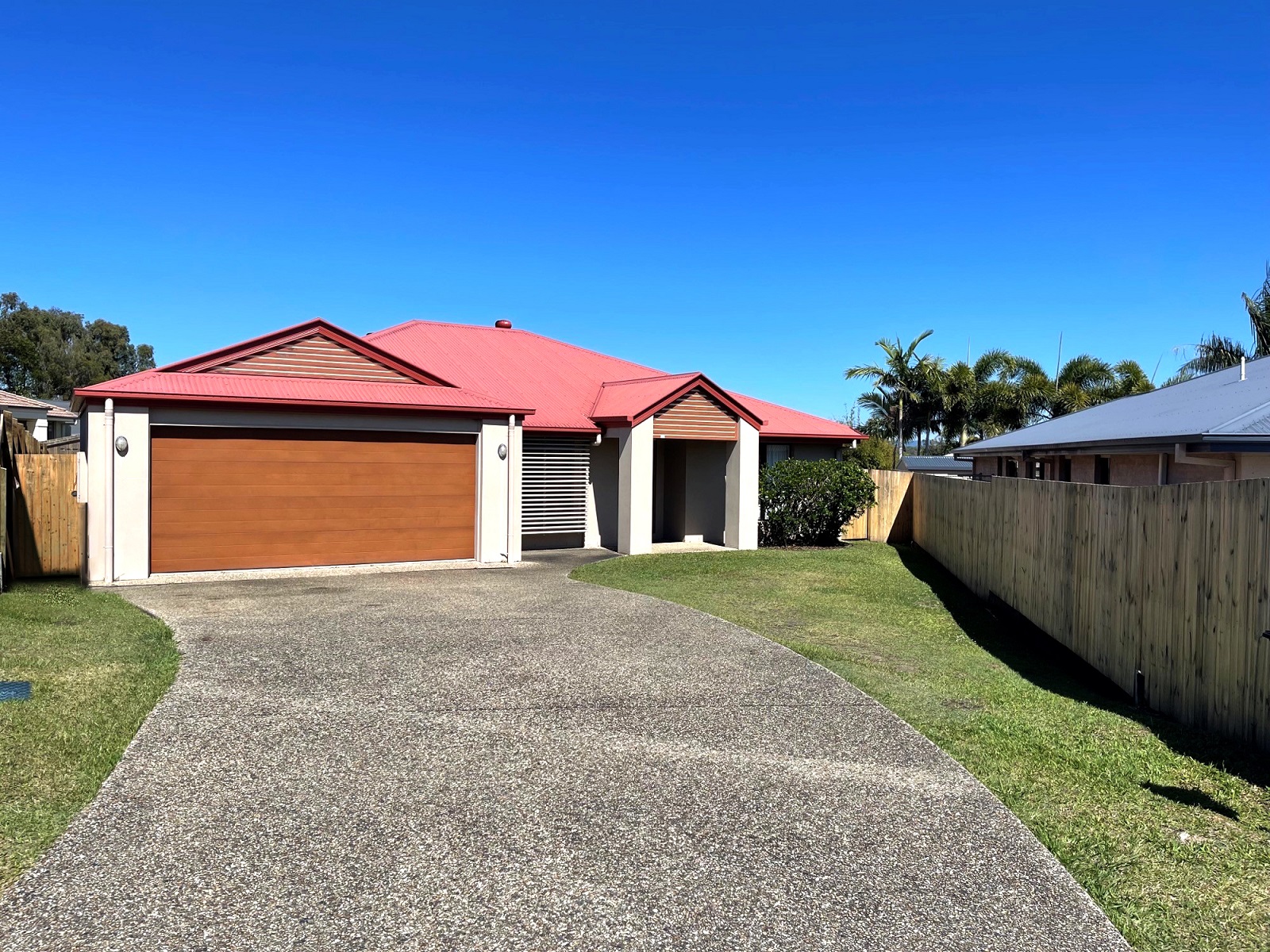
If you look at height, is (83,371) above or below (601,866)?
above

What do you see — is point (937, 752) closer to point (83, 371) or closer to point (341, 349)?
point (341, 349)

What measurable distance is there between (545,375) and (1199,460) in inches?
549

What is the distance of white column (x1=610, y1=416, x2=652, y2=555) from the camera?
1883 centimetres

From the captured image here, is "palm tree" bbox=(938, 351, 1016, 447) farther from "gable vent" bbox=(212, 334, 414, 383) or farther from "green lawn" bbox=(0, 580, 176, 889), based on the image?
"green lawn" bbox=(0, 580, 176, 889)

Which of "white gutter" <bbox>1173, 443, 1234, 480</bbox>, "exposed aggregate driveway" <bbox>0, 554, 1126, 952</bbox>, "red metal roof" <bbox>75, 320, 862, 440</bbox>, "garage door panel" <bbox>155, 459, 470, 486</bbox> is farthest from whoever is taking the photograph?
"red metal roof" <bbox>75, 320, 862, 440</bbox>

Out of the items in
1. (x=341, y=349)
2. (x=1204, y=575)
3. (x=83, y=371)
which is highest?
(x=83, y=371)

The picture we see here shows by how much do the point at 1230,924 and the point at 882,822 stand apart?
1.70 metres

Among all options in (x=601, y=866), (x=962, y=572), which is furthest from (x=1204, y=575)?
(x=962, y=572)

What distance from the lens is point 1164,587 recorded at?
7496 millimetres

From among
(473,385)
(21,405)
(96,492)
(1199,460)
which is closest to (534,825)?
(96,492)

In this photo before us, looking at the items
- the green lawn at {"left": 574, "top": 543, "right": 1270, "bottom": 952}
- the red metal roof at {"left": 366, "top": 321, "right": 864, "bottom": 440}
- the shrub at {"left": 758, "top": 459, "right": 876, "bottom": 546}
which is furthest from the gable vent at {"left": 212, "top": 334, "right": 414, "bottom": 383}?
the shrub at {"left": 758, "top": 459, "right": 876, "bottom": 546}

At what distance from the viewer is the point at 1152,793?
569cm

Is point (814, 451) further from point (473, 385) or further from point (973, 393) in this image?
point (973, 393)

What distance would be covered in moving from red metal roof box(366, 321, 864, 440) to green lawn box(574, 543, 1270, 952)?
6.94 meters
